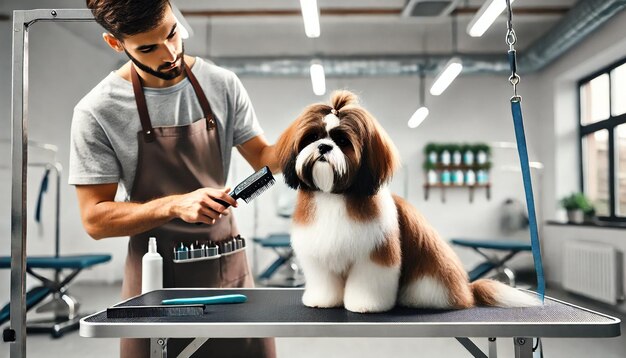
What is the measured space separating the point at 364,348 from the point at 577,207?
320 centimetres

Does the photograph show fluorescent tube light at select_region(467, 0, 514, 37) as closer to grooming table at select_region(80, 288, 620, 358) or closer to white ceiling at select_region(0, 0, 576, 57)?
white ceiling at select_region(0, 0, 576, 57)

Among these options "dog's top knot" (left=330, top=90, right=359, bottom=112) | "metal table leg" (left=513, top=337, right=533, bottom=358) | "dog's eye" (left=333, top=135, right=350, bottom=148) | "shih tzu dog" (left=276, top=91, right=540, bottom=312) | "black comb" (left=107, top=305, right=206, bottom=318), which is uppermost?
"dog's top knot" (left=330, top=90, right=359, bottom=112)

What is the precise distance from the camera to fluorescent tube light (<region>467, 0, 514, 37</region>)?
3.03 m

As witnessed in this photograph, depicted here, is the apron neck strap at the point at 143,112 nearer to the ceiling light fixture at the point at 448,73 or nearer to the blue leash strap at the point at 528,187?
the blue leash strap at the point at 528,187

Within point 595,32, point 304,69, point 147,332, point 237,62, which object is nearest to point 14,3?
point 237,62

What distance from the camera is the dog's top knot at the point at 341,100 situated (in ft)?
4.01

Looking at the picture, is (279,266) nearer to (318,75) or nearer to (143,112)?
(318,75)

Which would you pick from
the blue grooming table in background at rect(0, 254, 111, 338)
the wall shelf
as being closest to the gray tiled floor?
the blue grooming table in background at rect(0, 254, 111, 338)

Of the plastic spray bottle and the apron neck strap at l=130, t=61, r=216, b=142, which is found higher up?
the apron neck strap at l=130, t=61, r=216, b=142

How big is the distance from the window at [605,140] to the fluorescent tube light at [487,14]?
2443 millimetres

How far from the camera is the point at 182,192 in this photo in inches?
65.2

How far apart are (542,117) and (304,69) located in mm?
3130

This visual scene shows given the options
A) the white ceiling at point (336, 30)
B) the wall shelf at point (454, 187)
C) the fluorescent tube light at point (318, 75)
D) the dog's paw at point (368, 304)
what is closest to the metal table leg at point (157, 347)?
the dog's paw at point (368, 304)

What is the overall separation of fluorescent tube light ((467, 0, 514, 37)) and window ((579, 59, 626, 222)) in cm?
244
